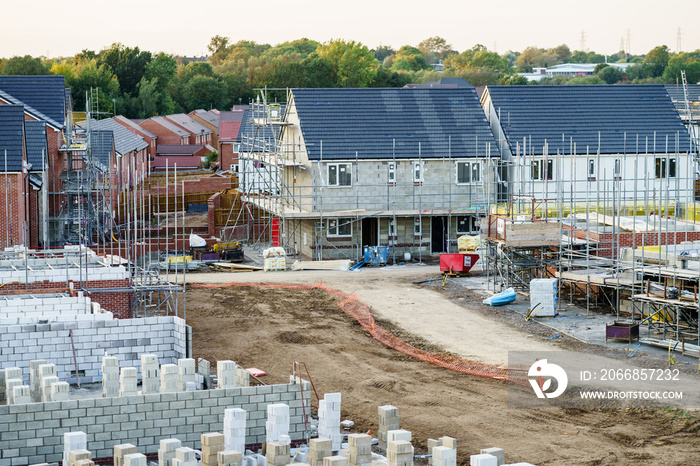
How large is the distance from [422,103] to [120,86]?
79.4 meters

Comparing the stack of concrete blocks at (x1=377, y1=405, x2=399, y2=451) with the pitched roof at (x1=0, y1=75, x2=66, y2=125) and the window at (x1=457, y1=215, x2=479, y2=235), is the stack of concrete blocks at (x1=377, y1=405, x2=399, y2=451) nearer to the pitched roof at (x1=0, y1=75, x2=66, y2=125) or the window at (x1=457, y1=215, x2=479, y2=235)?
the window at (x1=457, y1=215, x2=479, y2=235)

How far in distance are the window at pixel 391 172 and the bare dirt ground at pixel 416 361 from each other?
14.7ft

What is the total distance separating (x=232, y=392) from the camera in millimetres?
16438

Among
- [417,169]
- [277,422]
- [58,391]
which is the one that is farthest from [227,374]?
[417,169]

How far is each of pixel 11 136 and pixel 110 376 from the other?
19.9 m

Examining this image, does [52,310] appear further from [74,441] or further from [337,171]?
[337,171]

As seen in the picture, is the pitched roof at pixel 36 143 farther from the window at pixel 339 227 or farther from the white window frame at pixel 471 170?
the white window frame at pixel 471 170

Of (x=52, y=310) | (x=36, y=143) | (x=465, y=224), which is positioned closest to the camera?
(x=52, y=310)

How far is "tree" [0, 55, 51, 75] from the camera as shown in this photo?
103125 millimetres

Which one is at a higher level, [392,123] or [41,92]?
[41,92]

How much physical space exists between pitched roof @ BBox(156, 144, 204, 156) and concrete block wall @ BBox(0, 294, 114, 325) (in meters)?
65.9

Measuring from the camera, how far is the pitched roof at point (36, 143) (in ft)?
124

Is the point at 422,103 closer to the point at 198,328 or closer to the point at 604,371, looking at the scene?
the point at 198,328

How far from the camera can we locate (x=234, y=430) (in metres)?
A: 14.8
